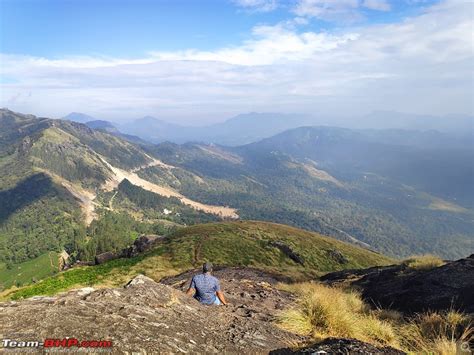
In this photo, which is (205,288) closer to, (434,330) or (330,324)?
(330,324)

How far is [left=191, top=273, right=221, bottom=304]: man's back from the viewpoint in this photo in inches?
593

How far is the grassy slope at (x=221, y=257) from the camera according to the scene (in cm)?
4306

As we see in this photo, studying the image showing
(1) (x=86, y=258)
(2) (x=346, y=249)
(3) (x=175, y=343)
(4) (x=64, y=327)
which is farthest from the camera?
(1) (x=86, y=258)

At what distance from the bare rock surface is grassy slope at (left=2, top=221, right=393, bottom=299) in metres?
30.7

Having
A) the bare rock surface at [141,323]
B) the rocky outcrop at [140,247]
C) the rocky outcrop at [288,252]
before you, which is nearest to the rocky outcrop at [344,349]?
the bare rock surface at [141,323]

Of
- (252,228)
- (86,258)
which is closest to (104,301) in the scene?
(252,228)

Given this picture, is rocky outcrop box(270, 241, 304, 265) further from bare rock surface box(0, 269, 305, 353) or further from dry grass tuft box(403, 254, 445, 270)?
bare rock surface box(0, 269, 305, 353)

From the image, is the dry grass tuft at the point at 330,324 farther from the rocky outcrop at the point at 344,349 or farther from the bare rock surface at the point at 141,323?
Result: the rocky outcrop at the point at 344,349

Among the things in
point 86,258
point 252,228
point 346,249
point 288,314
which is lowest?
point 86,258

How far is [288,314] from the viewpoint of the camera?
477 inches

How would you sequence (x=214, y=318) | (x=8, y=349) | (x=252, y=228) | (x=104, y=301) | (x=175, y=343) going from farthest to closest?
(x=252, y=228) → (x=214, y=318) → (x=104, y=301) → (x=175, y=343) → (x=8, y=349)

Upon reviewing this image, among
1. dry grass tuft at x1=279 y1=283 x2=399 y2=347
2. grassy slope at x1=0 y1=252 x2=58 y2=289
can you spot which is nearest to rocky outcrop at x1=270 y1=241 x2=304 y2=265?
dry grass tuft at x1=279 y1=283 x2=399 y2=347

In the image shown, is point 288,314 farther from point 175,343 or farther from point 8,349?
point 8,349

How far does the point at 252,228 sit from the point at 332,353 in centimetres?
7600
